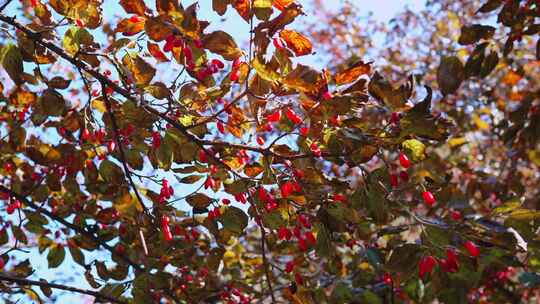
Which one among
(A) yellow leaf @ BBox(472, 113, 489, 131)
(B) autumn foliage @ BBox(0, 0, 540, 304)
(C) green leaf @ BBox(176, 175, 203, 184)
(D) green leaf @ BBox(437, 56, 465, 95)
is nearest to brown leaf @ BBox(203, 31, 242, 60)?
(B) autumn foliage @ BBox(0, 0, 540, 304)

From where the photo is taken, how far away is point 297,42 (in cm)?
204

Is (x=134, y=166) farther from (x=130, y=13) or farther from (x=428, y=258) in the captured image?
(x=428, y=258)

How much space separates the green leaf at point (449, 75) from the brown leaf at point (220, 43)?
4.19 feet

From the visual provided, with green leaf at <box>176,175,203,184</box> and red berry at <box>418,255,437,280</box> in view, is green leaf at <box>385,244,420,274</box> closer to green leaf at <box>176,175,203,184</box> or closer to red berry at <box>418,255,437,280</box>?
red berry at <box>418,255,437,280</box>

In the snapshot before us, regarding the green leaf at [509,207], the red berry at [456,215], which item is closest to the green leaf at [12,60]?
the green leaf at [509,207]

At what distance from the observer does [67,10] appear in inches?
92.3

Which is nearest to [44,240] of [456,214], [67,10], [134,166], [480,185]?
[134,166]

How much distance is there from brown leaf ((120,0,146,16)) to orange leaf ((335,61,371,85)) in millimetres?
738

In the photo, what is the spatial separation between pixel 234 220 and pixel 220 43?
0.78 m

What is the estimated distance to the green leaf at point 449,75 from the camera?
2.86 m

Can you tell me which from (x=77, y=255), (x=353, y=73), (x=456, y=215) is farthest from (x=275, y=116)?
(x=456, y=215)

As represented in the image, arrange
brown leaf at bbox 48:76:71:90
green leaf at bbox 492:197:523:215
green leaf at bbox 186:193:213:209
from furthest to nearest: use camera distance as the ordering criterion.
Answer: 1. brown leaf at bbox 48:76:71:90
2. green leaf at bbox 186:193:213:209
3. green leaf at bbox 492:197:523:215

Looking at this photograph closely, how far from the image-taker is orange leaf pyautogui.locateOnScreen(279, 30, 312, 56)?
79.8 inches

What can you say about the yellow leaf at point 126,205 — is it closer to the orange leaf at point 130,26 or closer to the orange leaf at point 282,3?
the orange leaf at point 130,26
